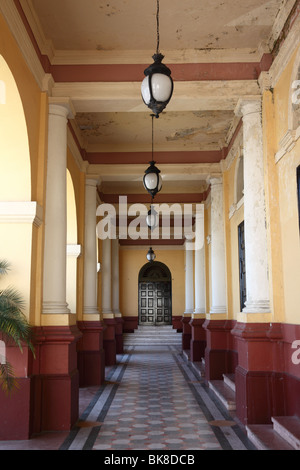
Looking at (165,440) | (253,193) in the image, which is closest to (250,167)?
(253,193)

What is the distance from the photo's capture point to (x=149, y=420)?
24.5ft

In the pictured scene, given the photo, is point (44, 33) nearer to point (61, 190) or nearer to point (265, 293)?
point (61, 190)

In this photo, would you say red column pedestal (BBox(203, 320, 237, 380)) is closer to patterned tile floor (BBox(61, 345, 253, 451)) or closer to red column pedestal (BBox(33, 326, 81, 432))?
patterned tile floor (BBox(61, 345, 253, 451))

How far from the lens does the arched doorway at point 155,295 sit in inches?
993

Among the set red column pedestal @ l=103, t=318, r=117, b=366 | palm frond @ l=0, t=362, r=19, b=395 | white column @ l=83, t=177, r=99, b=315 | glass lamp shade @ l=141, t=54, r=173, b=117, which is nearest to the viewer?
glass lamp shade @ l=141, t=54, r=173, b=117

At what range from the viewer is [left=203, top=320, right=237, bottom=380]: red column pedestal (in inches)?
429

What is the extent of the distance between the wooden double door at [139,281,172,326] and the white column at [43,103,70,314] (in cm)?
1812

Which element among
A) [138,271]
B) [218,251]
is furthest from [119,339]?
[218,251]

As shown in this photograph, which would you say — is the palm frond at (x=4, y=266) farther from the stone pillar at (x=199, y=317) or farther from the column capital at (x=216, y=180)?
the stone pillar at (x=199, y=317)

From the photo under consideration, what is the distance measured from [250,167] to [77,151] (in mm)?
4570

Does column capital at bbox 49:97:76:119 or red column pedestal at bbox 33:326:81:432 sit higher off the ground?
column capital at bbox 49:97:76:119

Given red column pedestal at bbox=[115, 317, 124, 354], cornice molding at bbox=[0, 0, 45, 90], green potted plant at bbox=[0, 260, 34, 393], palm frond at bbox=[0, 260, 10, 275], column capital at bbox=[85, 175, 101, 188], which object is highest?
cornice molding at bbox=[0, 0, 45, 90]

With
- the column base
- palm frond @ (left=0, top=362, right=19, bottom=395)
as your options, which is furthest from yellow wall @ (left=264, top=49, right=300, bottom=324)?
the column base

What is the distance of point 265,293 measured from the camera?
7.11 meters
